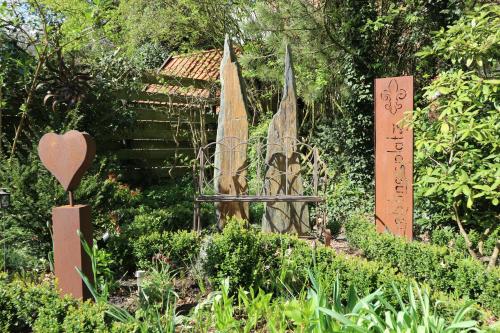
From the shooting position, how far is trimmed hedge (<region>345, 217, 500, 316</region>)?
125 inches

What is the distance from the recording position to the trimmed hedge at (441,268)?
3.18 meters

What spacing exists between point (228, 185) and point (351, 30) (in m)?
3.22

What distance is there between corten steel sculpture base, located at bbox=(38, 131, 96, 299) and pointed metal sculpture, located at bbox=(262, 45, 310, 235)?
10.0 feet

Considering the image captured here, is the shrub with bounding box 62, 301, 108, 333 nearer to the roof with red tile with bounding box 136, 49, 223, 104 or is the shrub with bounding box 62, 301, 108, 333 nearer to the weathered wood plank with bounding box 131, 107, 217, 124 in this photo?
the weathered wood plank with bounding box 131, 107, 217, 124

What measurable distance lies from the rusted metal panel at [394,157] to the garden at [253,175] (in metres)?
0.02

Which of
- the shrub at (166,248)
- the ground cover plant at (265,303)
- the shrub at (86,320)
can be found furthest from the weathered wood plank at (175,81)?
the shrub at (86,320)

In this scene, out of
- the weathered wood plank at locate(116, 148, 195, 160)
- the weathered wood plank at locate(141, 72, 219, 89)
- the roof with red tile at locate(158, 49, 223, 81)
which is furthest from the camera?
the roof with red tile at locate(158, 49, 223, 81)

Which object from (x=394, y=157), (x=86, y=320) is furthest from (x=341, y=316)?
(x=394, y=157)

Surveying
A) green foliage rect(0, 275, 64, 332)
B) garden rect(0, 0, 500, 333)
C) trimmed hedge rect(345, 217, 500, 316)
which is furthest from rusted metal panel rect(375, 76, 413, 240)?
green foliage rect(0, 275, 64, 332)

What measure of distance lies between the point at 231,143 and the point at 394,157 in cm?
199

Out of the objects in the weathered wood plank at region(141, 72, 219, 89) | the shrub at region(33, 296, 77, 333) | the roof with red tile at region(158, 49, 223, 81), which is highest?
the roof with red tile at region(158, 49, 223, 81)

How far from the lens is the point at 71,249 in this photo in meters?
2.76

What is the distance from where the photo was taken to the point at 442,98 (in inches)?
174

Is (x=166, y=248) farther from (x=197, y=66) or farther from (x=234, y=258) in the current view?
(x=197, y=66)
